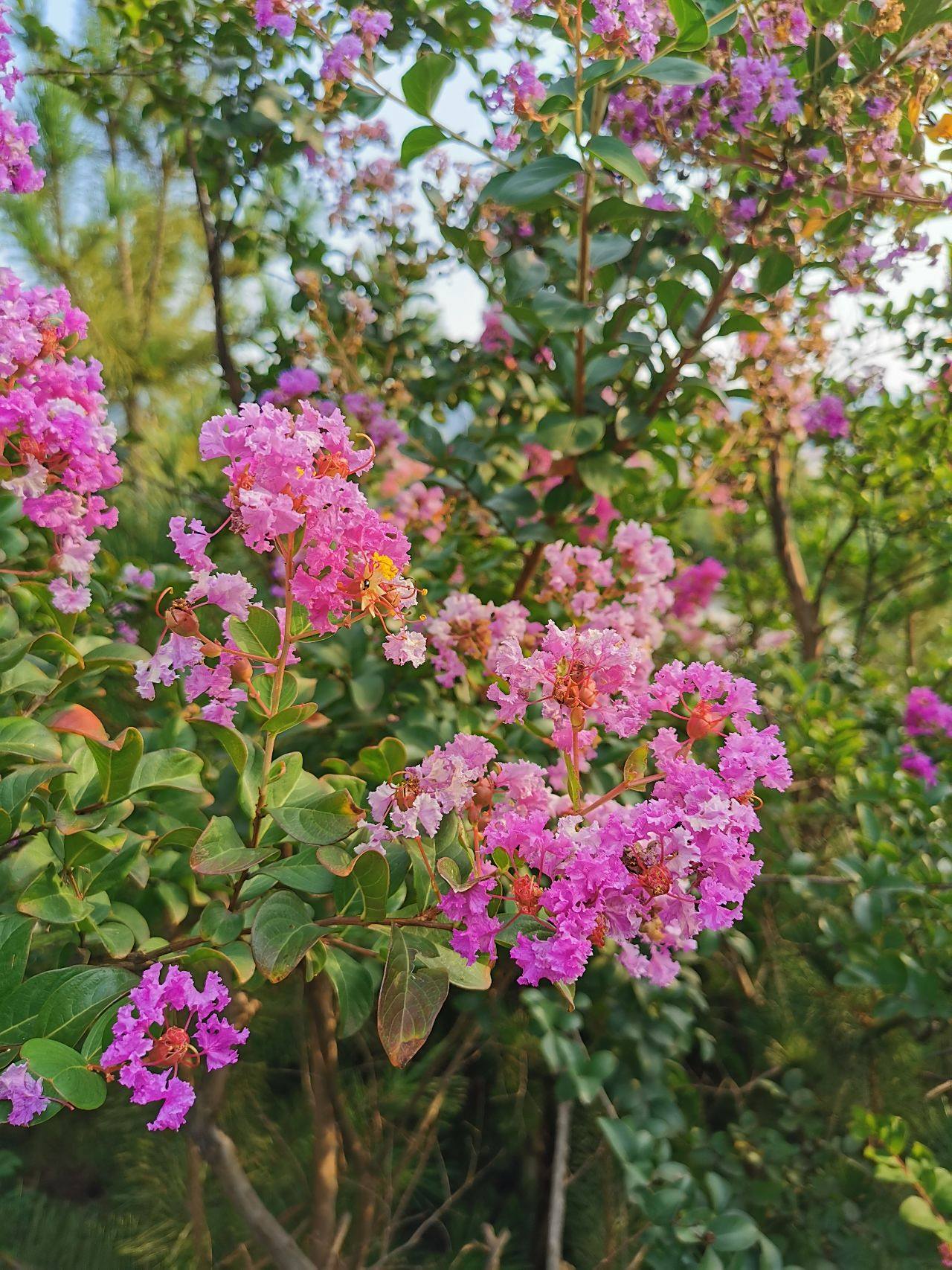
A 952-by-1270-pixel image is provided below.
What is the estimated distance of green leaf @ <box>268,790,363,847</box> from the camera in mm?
482

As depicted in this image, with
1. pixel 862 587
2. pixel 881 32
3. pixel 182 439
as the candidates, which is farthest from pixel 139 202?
pixel 881 32

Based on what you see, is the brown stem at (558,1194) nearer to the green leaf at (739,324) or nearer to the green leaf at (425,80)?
the green leaf at (739,324)

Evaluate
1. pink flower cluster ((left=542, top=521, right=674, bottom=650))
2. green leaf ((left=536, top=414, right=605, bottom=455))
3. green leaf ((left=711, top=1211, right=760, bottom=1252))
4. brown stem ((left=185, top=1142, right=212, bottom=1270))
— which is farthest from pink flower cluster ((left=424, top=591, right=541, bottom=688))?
brown stem ((left=185, top=1142, right=212, bottom=1270))

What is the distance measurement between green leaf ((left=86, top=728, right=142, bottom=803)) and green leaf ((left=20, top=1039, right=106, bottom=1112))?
0.17 meters

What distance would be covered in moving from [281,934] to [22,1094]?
145 mm

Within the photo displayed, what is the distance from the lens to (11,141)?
766 millimetres

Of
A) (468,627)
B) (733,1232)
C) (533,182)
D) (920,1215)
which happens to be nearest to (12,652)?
(468,627)

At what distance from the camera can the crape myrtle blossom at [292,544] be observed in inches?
19.3

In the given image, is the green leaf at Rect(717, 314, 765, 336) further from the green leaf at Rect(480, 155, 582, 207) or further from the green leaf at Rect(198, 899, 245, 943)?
the green leaf at Rect(198, 899, 245, 943)

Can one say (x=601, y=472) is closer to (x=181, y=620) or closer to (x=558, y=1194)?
(x=181, y=620)

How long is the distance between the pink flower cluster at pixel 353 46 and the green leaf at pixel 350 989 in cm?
89

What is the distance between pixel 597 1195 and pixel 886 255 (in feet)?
4.62

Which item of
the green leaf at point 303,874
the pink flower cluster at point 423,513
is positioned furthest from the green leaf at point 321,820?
the pink flower cluster at point 423,513

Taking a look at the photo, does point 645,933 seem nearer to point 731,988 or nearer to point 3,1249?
point 731,988
